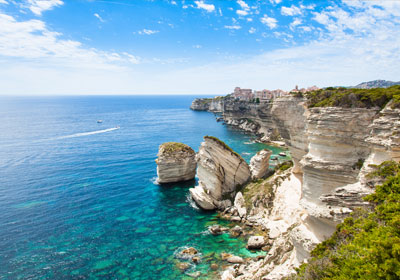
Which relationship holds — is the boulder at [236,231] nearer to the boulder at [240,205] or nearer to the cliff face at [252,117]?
the boulder at [240,205]

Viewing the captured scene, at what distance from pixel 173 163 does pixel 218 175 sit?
11893mm

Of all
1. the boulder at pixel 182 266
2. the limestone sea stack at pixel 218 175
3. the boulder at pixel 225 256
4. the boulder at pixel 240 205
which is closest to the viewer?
the boulder at pixel 182 266

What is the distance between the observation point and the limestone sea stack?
3659cm

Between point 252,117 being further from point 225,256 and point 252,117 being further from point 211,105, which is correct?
point 225,256

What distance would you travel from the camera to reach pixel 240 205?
113 feet

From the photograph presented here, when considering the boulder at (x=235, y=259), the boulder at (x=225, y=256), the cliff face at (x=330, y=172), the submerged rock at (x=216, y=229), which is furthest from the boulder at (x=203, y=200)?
the boulder at (x=235, y=259)

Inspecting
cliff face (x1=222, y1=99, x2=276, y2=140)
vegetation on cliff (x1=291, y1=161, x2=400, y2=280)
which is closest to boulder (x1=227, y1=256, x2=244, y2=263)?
vegetation on cliff (x1=291, y1=161, x2=400, y2=280)

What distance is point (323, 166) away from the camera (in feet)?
72.3

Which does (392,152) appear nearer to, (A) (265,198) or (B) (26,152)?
(A) (265,198)

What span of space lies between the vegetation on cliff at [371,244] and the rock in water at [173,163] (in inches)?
1299

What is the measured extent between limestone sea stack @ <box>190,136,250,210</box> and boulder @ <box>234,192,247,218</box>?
1254 mm

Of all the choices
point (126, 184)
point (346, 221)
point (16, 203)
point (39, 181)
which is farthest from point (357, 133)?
point (39, 181)

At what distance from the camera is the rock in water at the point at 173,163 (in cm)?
4528

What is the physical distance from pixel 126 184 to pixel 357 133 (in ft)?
125
